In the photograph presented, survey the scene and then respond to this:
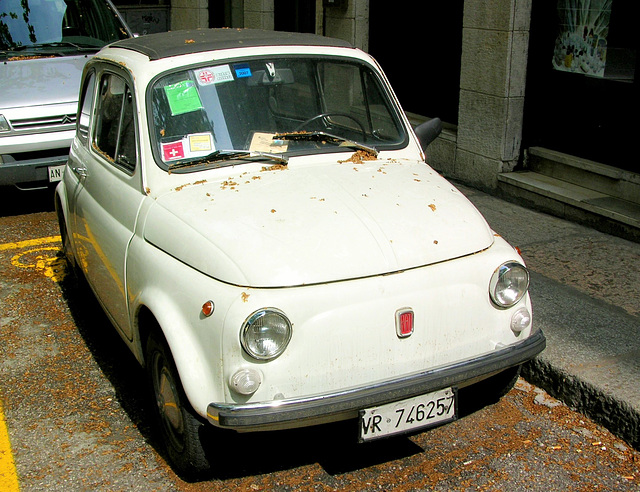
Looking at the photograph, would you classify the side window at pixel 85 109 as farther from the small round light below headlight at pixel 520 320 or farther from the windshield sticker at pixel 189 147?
the small round light below headlight at pixel 520 320

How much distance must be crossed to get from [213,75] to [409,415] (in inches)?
79.8

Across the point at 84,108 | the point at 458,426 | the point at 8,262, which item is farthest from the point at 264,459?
the point at 8,262

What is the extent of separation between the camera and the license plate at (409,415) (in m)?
3.15

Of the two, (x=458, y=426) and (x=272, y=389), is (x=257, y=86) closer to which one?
(x=272, y=389)

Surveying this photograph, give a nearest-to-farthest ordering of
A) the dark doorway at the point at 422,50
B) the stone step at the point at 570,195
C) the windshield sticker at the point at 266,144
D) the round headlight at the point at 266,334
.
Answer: the round headlight at the point at 266,334, the windshield sticker at the point at 266,144, the stone step at the point at 570,195, the dark doorway at the point at 422,50

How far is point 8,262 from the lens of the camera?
6.29 metres

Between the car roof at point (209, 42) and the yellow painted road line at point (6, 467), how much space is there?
2.07 m

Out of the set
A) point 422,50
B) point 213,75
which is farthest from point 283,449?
point 422,50

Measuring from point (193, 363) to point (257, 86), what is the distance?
5.46ft

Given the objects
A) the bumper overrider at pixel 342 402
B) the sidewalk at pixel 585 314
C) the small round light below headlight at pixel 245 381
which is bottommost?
the sidewalk at pixel 585 314

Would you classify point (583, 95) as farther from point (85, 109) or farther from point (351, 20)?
point (85, 109)

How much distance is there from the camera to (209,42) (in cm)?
424

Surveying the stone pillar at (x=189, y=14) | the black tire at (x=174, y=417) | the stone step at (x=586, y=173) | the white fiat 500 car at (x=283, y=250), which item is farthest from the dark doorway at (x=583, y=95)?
A: the stone pillar at (x=189, y=14)

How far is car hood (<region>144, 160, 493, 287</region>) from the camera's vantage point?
3.17m
